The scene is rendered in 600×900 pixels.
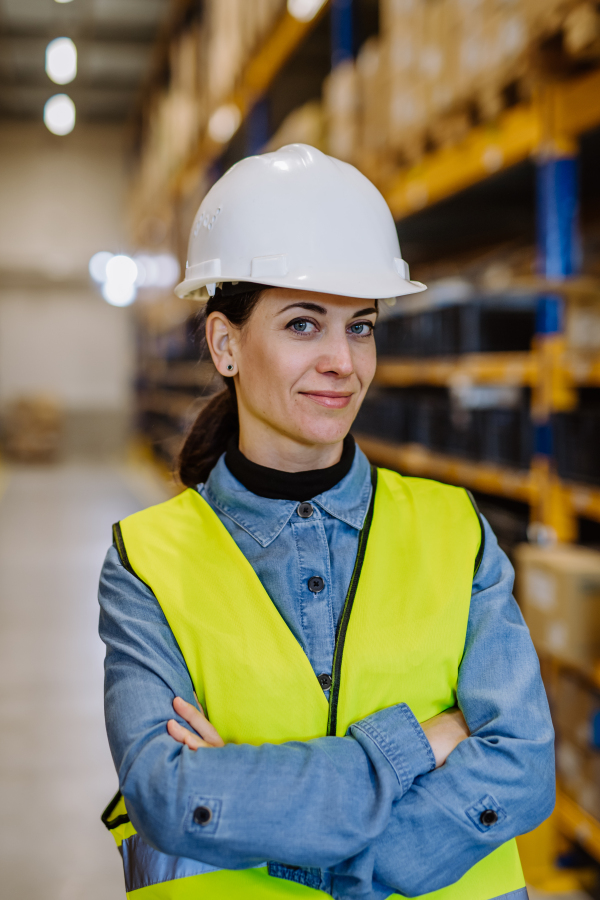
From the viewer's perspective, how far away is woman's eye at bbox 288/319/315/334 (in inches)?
54.7

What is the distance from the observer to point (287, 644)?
1.28 meters

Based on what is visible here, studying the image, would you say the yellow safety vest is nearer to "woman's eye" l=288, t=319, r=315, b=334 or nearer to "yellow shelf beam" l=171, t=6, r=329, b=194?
"woman's eye" l=288, t=319, r=315, b=334

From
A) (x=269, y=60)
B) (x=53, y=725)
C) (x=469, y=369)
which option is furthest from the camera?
(x=269, y=60)

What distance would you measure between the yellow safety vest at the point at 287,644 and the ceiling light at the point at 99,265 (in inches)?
595

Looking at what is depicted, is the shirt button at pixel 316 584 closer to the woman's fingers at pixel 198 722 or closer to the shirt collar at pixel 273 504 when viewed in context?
the shirt collar at pixel 273 504

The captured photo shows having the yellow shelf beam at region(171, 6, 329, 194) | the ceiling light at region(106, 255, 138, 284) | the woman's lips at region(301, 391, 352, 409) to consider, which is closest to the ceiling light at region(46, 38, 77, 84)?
the yellow shelf beam at region(171, 6, 329, 194)

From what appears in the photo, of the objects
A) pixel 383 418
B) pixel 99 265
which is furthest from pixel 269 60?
pixel 99 265

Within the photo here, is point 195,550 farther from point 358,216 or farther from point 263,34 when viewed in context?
point 263,34

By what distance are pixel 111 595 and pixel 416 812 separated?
59 cm

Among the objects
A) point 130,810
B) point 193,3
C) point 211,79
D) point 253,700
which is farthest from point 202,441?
point 193,3

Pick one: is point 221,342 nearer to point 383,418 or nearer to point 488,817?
point 488,817

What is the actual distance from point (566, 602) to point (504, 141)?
1.72 metres

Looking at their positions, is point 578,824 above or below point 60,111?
below

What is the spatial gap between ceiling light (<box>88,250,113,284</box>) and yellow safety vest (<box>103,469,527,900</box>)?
49.6 ft
